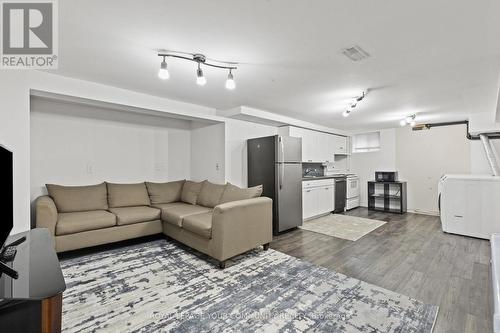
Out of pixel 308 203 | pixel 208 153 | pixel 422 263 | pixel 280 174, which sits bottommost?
pixel 422 263

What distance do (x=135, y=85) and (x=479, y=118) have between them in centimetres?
636

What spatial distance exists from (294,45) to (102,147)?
3.54m

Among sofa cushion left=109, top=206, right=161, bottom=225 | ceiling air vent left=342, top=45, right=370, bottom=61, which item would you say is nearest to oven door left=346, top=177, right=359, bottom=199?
ceiling air vent left=342, top=45, right=370, bottom=61

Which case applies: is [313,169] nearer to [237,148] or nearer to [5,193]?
[237,148]

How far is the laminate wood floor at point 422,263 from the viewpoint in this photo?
1.92 m

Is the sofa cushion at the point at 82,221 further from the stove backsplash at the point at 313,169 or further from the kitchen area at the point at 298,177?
the stove backsplash at the point at 313,169

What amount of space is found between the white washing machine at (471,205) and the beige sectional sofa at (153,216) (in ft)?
11.1

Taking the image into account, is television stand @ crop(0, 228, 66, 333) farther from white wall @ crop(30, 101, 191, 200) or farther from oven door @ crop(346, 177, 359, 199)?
oven door @ crop(346, 177, 359, 199)

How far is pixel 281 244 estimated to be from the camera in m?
3.52

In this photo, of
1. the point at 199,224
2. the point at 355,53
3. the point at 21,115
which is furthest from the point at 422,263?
the point at 21,115

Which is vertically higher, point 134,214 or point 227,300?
A: point 134,214

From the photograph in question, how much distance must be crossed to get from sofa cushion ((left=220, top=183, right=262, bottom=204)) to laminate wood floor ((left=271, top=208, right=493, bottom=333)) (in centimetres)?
87

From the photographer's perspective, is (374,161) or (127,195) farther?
(374,161)

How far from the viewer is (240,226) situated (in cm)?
284
